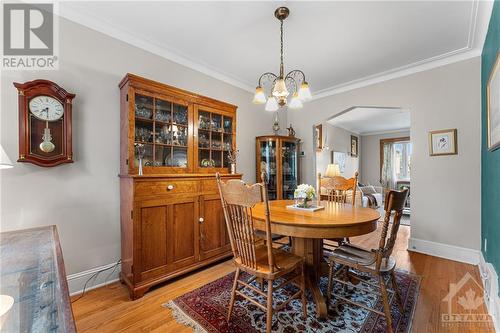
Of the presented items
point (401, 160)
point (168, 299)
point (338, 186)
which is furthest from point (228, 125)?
point (401, 160)

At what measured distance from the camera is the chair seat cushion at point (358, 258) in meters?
1.64

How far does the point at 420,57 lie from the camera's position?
9.61ft

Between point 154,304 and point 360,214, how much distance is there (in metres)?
1.93

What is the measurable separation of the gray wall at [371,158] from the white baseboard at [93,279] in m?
8.29

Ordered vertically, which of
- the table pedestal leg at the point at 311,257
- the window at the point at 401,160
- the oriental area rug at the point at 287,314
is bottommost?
the oriental area rug at the point at 287,314

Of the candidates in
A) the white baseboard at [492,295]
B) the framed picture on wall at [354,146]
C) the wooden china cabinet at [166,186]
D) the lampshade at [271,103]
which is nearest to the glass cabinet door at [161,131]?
the wooden china cabinet at [166,186]

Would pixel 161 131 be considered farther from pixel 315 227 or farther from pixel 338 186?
pixel 338 186

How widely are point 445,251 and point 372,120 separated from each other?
4.19 m

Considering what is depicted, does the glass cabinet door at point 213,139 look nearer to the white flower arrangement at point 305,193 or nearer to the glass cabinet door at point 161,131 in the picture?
the glass cabinet door at point 161,131

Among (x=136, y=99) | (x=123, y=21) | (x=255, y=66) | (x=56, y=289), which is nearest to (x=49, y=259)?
(x=56, y=289)

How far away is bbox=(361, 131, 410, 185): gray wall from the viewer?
26.5 feet

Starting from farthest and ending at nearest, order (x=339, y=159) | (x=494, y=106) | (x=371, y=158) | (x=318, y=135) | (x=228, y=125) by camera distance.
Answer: (x=371, y=158)
(x=339, y=159)
(x=318, y=135)
(x=228, y=125)
(x=494, y=106)

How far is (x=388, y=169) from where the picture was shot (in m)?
7.84

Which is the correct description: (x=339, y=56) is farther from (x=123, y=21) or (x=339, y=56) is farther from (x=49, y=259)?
(x=49, y=259)
